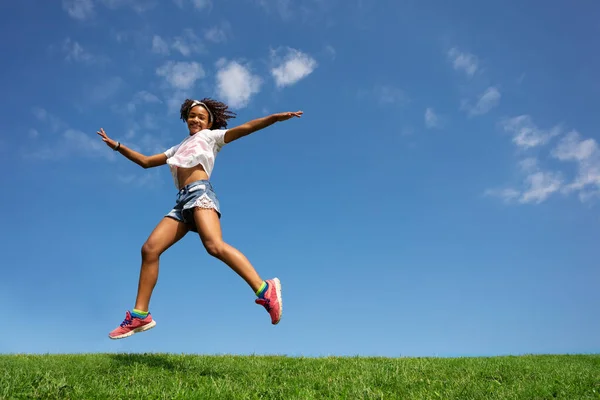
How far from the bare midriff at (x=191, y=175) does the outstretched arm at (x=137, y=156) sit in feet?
2.82

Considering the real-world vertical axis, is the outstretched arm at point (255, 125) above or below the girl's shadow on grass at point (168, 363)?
above

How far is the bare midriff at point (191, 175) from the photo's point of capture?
6141mm

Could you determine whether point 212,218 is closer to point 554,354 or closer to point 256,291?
point 256,291

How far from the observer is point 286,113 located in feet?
18.9

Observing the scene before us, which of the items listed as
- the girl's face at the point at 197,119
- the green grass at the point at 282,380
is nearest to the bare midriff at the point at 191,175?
the girl's face at the point at 197,119

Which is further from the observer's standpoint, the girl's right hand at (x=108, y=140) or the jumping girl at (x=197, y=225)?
the girl's right hand at (x=108, y=140)

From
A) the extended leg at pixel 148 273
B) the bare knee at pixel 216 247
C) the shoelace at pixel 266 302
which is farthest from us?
the extended leg at pixel 148 273

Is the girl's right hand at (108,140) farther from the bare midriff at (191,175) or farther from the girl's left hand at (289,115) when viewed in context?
the girl's left hand at (289,115)

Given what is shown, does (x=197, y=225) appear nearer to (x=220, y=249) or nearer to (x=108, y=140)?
(x=220, y=249)

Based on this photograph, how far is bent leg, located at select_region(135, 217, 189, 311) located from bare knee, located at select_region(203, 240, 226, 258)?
59 cm

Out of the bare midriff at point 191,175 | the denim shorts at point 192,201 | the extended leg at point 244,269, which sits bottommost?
the extended leg at point 244,269

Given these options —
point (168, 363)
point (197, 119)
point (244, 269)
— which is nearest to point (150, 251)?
point (244, 269)

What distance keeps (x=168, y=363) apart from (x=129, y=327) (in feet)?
4.09

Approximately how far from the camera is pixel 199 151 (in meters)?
6.20
